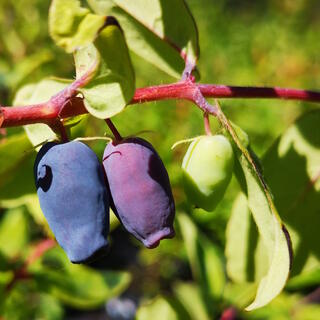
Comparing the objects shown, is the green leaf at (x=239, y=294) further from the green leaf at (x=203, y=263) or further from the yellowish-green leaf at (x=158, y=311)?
the yellowish-green leaf at (x=158, y=311)

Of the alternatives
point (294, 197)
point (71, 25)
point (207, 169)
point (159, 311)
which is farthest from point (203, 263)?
point (71, 25)

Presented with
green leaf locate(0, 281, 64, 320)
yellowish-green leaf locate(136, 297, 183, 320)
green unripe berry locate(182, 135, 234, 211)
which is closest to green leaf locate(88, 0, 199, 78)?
green unripe berry locate(182, 135, 234, 211)

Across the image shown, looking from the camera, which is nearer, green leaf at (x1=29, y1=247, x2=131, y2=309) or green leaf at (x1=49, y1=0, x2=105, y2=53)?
green leaf at (x1=49, y1=0, x2=105, y2=53)

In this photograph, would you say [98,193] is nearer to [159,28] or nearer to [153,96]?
[153,96]

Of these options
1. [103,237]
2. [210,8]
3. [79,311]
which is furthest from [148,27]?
[210,8]

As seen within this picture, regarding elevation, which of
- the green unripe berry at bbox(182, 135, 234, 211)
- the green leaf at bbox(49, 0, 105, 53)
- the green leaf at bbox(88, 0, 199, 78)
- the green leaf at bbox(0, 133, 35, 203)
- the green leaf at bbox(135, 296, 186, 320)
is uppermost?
the green leaf at bbox(49, 0, 105, 53)

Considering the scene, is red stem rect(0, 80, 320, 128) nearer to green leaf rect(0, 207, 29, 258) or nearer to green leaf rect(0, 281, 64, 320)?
green leaf rect(0, 207, 29, 258)
